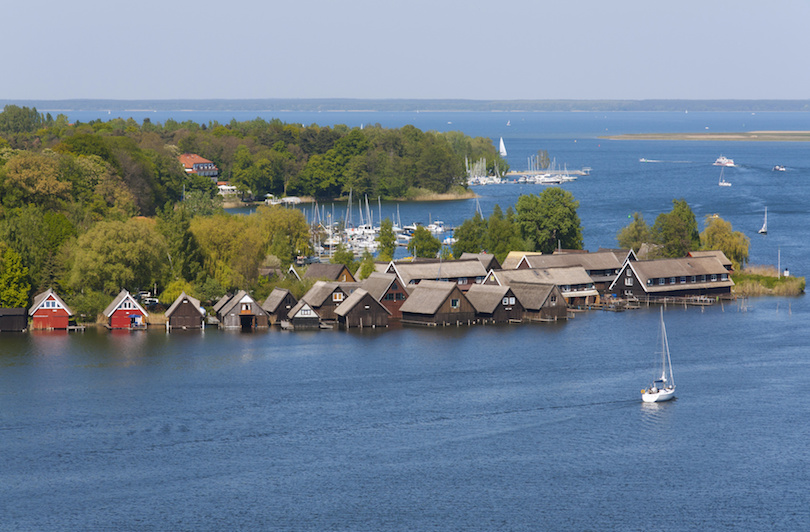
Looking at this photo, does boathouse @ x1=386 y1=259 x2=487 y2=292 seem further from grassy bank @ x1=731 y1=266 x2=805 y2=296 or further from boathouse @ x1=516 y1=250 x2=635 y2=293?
grassy bank @ x1=731 y1=266 x2=805 y2=296

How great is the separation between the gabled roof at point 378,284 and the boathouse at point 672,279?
1469 centimetres

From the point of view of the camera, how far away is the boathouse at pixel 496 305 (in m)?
54.4

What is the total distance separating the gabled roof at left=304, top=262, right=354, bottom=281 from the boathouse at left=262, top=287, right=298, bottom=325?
478cm

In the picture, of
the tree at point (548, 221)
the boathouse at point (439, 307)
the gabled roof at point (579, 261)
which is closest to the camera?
the boathouse at point (439, 307)

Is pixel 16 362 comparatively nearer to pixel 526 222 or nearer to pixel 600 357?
pixel 600 357

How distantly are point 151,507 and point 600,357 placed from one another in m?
23.6

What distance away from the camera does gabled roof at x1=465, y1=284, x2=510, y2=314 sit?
54.3 meters

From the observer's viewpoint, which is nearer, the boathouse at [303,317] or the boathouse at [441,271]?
the boathouse at [303,317]

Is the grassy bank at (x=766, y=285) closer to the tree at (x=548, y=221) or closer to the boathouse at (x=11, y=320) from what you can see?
the tree at (x=548, y=221)

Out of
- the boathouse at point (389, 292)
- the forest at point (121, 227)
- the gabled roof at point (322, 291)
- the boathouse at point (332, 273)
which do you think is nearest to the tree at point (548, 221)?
the forest at point (121, 227)

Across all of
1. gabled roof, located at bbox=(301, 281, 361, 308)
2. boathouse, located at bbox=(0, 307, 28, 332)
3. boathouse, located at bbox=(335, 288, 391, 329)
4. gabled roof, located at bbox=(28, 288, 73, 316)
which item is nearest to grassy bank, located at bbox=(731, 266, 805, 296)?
boathouse, located at bbox=(335, 288, 391, 329)

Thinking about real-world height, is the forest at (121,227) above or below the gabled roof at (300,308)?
above

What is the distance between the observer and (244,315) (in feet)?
174

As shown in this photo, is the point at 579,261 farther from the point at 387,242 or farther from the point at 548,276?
the point at 387,242
